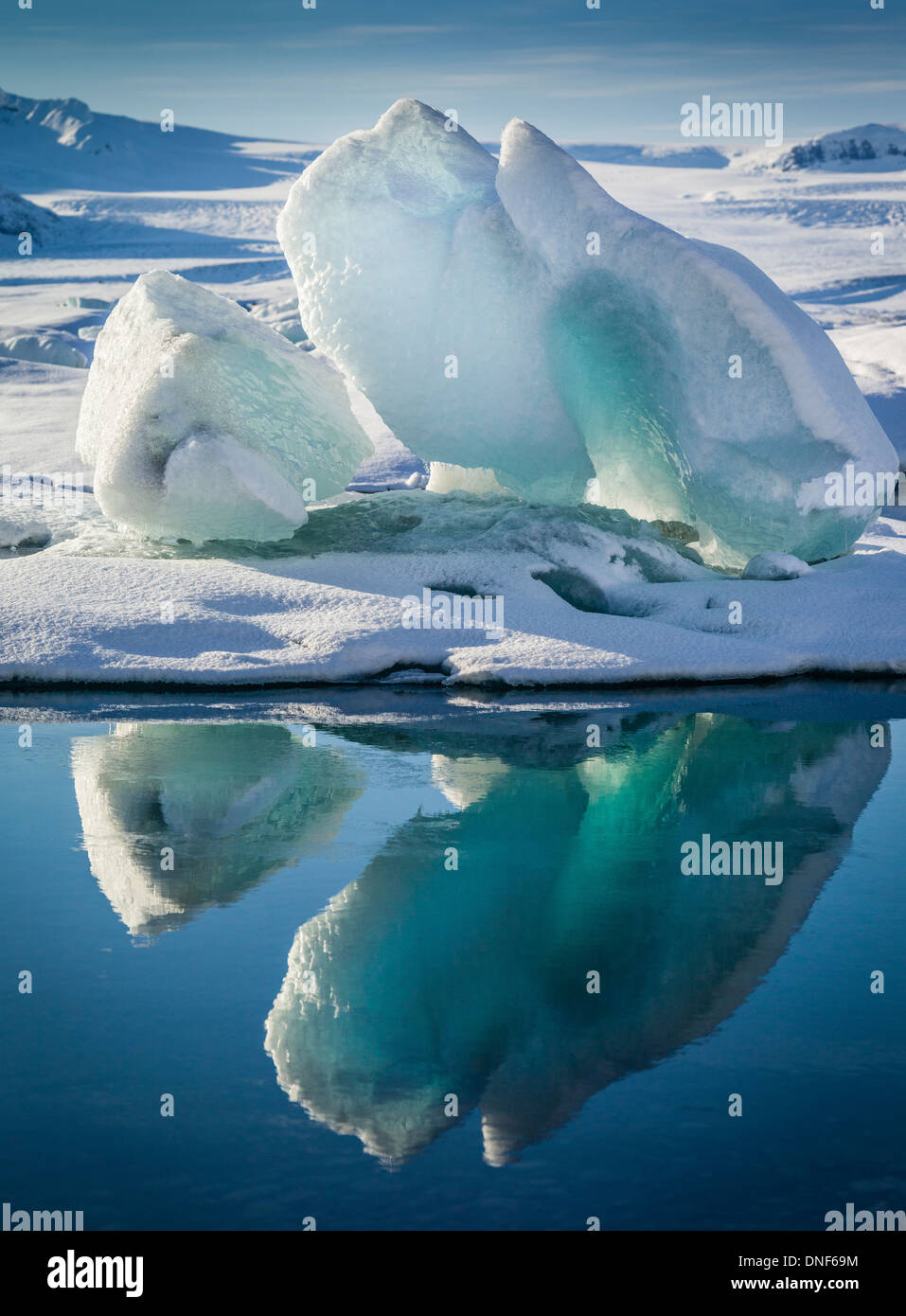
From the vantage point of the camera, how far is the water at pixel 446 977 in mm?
3234

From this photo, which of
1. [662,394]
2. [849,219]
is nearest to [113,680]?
[662,394]

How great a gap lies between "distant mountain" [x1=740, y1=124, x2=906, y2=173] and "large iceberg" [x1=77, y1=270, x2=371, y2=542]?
64598 mm

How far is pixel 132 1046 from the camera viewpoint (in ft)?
12.6

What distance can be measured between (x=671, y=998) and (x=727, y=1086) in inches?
22.8

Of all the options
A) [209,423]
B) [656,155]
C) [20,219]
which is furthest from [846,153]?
[209,423]

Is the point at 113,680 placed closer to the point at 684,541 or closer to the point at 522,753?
the point at 522,753

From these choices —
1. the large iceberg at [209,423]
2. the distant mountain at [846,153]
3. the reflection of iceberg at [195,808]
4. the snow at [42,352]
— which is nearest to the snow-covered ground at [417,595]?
the large iceberg at [209,423]

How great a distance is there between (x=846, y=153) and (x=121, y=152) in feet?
152

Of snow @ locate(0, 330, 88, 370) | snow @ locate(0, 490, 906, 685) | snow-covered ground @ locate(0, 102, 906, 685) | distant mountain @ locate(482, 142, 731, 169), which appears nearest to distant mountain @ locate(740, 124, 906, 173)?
distant mountain @ locate(482, 142, 731, 169)

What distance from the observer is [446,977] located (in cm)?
438

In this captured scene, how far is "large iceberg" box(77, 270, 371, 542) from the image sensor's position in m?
8.79

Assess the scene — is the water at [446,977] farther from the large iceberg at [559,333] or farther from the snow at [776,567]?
the large iceberg at [559,333]

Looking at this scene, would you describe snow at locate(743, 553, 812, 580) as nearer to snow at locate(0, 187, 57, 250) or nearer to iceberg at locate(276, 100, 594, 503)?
iceberg at locate(276, 100, 594, 503)

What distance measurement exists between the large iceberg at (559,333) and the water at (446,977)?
8.50 ft
